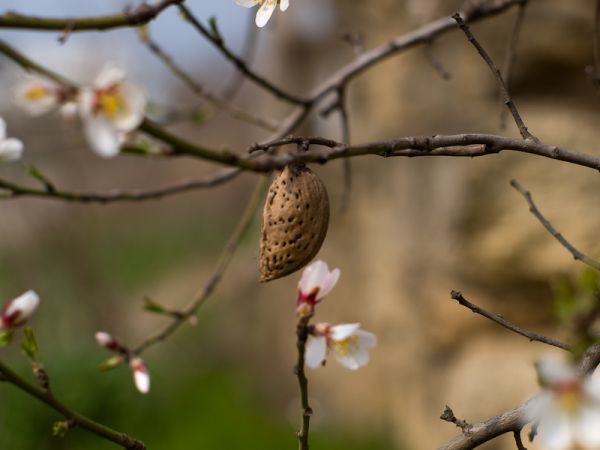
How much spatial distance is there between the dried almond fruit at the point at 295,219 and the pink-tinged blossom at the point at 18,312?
0.85ft

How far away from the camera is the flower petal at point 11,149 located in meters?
0.80

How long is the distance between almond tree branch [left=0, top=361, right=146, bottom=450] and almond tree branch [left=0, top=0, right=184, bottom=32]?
32cm

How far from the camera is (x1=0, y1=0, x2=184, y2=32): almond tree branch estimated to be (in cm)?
63

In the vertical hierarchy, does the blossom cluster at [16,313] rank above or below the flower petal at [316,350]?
above

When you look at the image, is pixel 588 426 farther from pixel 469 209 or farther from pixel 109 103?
pixel 469 209

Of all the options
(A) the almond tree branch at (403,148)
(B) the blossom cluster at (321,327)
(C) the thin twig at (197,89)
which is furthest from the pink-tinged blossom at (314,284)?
(C) the thin twig at (197,89)

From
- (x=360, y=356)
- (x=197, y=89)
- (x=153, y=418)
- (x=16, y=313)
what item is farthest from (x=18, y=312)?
(x=153, y=418)

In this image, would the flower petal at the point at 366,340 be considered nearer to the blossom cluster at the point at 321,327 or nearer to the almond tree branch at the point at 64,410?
the blossom cluster at the point at 321,327

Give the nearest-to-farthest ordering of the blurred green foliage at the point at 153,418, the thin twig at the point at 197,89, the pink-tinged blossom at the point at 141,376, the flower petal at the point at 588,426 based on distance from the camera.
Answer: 1. the flower petal at the point at 588,426
2. the pink-tinged blossom at the point at 141,376
3. the thin twig at the point at 197,89
4. the blurred green foliage at the point at 153,418

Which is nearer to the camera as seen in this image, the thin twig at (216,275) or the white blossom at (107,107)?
the white blossom at (107,107)

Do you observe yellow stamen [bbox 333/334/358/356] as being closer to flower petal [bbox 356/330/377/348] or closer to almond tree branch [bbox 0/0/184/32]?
flower petal [bbox 356/330/377/348]

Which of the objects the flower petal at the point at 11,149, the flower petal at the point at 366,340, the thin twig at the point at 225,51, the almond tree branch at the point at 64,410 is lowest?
the almond tree branch at the point at 64,410

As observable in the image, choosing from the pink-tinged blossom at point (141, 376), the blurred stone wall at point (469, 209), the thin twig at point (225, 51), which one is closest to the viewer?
the pink-tinged blossom at point (141, 376)

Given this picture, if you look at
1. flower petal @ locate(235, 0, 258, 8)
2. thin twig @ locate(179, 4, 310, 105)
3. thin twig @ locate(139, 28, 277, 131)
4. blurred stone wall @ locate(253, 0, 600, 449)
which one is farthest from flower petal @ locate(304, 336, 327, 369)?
blurred stone wall @ locate(253, 0, 600, 449)
